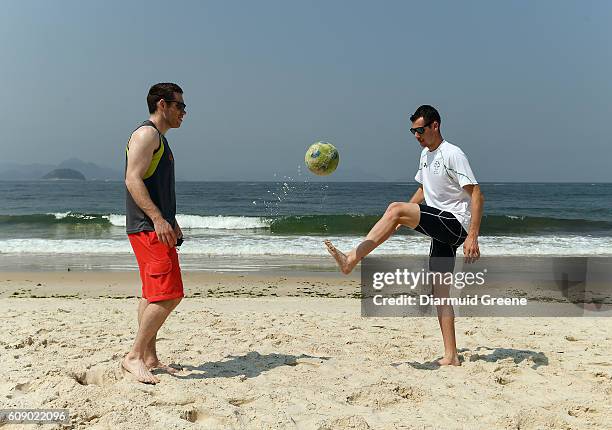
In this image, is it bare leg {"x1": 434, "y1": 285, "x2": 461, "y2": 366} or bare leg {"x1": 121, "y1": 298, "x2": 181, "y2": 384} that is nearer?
bare leg {"x1": 121, "y1": 298, "x2": 181, "y2": 384}

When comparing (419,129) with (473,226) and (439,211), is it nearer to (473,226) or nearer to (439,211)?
(439,211)

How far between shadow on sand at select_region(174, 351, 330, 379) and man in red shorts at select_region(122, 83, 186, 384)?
1.62 feet

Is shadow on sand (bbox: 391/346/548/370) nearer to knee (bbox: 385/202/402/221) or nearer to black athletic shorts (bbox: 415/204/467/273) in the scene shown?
black athletic shorts (bbox: 415/204/467/273)

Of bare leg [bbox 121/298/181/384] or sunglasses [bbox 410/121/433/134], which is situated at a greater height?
sunglasses [bbox 410/121/433/134]

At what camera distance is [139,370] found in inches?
152

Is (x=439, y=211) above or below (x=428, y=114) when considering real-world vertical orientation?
below

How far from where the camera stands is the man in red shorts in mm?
A: 3656

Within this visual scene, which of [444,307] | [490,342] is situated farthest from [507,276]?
[444,307]

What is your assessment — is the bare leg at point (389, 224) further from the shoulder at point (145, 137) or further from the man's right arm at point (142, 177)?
the shoulder at point (145, 137)

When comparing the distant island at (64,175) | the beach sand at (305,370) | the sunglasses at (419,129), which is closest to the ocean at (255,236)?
the beach sand at (305,370)

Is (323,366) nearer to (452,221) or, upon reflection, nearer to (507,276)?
(452,221)

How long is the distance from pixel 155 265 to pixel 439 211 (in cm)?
209

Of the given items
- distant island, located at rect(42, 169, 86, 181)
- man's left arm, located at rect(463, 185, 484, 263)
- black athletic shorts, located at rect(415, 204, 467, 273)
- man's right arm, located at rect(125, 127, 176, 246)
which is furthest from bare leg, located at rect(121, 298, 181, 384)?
distant island, located at rect(42, 169, 86, 181)

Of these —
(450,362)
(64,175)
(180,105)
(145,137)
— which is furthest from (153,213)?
(64,175)
